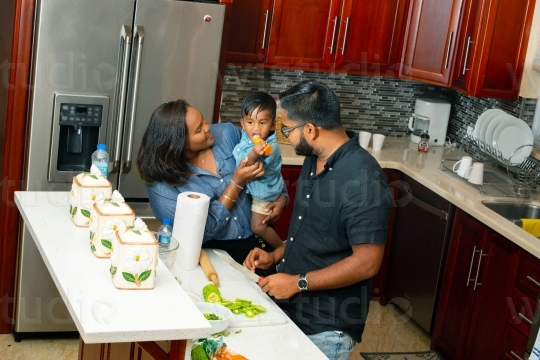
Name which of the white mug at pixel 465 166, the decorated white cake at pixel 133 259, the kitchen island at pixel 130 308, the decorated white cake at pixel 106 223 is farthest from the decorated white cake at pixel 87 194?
the white mug at pixel 465 166

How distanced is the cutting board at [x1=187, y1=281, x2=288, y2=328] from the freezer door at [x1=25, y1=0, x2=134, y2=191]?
52.4 inches

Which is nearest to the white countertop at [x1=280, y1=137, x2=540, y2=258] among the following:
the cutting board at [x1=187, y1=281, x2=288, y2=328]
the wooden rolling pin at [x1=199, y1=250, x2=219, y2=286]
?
the cutting board at [x1=187, y1=281, x2=288, y2=328]

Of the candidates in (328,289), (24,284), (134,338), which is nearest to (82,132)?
(24,284)

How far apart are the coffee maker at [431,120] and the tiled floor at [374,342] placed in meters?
1.08

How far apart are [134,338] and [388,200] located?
96 centimetres

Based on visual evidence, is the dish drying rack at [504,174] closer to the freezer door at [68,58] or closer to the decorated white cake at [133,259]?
the freezer door at [68,58]

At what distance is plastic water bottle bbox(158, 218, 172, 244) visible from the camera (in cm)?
277

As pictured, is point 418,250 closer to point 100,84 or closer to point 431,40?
point 431,40

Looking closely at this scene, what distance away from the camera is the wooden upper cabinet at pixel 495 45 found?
13.8ft

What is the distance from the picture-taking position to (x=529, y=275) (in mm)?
3568

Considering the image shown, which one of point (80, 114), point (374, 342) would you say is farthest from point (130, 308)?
point (374, 342)

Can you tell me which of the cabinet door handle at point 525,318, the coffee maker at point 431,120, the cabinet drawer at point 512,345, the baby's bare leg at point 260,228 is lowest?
the cabinet drawer at point 512,345

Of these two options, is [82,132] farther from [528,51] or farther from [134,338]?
[528,51]

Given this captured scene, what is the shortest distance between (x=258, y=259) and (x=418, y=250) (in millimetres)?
1691
